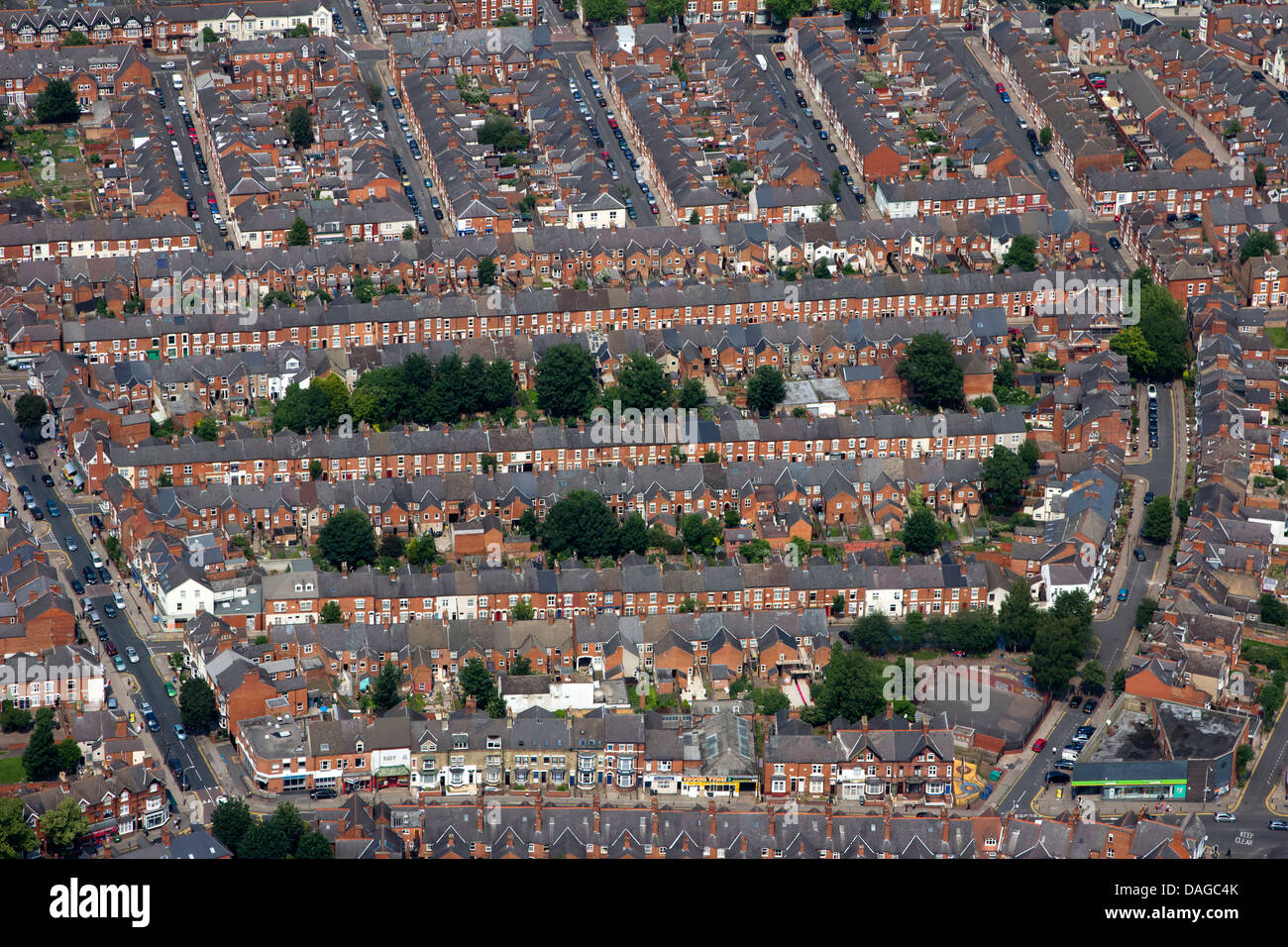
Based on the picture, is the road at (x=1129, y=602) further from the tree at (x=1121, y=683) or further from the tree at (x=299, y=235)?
the tree at (x=299, y=235)

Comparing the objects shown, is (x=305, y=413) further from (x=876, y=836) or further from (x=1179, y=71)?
(x=1179, y=71)

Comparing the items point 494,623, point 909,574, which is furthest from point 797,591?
point 494,623

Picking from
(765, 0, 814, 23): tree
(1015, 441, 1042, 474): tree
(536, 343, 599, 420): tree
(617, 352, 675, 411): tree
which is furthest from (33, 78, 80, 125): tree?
(1015, 441, 1042, 474): tree

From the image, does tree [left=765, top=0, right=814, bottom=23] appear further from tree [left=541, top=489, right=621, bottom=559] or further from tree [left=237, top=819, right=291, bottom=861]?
tree [left=237, top=819, right=291, bottom=861]

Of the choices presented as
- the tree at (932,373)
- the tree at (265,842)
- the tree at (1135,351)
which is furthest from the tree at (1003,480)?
the tree at (265,842)

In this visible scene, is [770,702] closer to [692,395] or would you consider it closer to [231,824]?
[231,824]
